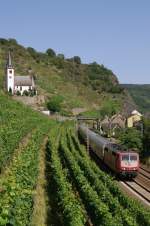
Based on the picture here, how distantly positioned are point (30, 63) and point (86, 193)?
157381mm

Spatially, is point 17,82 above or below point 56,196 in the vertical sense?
above

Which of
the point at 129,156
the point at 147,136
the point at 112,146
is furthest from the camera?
the point at 147,136

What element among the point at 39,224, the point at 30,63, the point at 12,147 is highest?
the point at 30,63

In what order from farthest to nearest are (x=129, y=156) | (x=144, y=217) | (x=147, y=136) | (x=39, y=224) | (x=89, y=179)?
(x=147, y=136) → (x=129, y=156) → (x=89, y=179) → (x=39, y=224) → (x=144, y=217)

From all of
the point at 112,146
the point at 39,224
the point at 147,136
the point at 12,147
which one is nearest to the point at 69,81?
the point at 147,136

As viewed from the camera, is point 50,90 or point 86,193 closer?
point 86,193

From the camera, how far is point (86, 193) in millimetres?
31281

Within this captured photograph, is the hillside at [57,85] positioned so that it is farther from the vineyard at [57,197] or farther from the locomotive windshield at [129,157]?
the vineyard at [57,197]

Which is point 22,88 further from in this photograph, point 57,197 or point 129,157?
point 57,197

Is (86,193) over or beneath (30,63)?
beneath

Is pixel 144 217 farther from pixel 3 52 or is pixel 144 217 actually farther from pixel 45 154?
pixel 3 52

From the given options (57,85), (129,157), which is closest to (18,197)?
(129,157)

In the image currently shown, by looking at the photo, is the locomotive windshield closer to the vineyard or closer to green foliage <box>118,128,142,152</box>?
the vineyard

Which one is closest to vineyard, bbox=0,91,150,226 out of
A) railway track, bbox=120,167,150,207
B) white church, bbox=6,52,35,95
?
railway track, bbox=120,167,150,207
